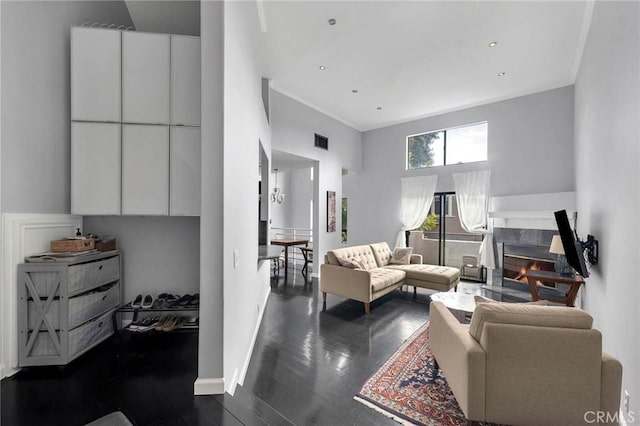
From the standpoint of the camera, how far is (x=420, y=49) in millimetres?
3768

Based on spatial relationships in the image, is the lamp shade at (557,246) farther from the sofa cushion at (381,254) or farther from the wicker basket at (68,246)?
the wicker basket at (68,246)

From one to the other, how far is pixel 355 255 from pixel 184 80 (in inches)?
142

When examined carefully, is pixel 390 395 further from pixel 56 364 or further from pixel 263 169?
pixel 263 169

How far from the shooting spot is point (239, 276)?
7.38 feet

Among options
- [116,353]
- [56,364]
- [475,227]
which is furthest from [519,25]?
[56,364]

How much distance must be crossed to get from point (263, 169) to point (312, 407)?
10.9 feet

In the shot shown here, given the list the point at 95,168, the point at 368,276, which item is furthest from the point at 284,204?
the point at 95,168

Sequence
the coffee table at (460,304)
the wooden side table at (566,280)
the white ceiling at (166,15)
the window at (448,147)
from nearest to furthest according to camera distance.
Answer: the white ceiling at (166,15)
the coffee table at (460,304)
the wooden side table at (566,280)
the window at (448,147)

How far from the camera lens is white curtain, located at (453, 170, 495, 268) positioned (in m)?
5.43

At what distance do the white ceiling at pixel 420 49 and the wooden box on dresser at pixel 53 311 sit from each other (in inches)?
126

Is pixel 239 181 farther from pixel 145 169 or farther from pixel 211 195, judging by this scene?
pixel 145 169

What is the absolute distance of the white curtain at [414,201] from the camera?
632 cm

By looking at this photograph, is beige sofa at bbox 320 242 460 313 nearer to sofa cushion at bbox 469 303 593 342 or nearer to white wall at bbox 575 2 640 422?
white wall at bbox 575 2 640 422

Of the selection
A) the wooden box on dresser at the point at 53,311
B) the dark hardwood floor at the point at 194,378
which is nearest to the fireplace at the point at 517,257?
the dark hardwood floor at the point at 194,378
